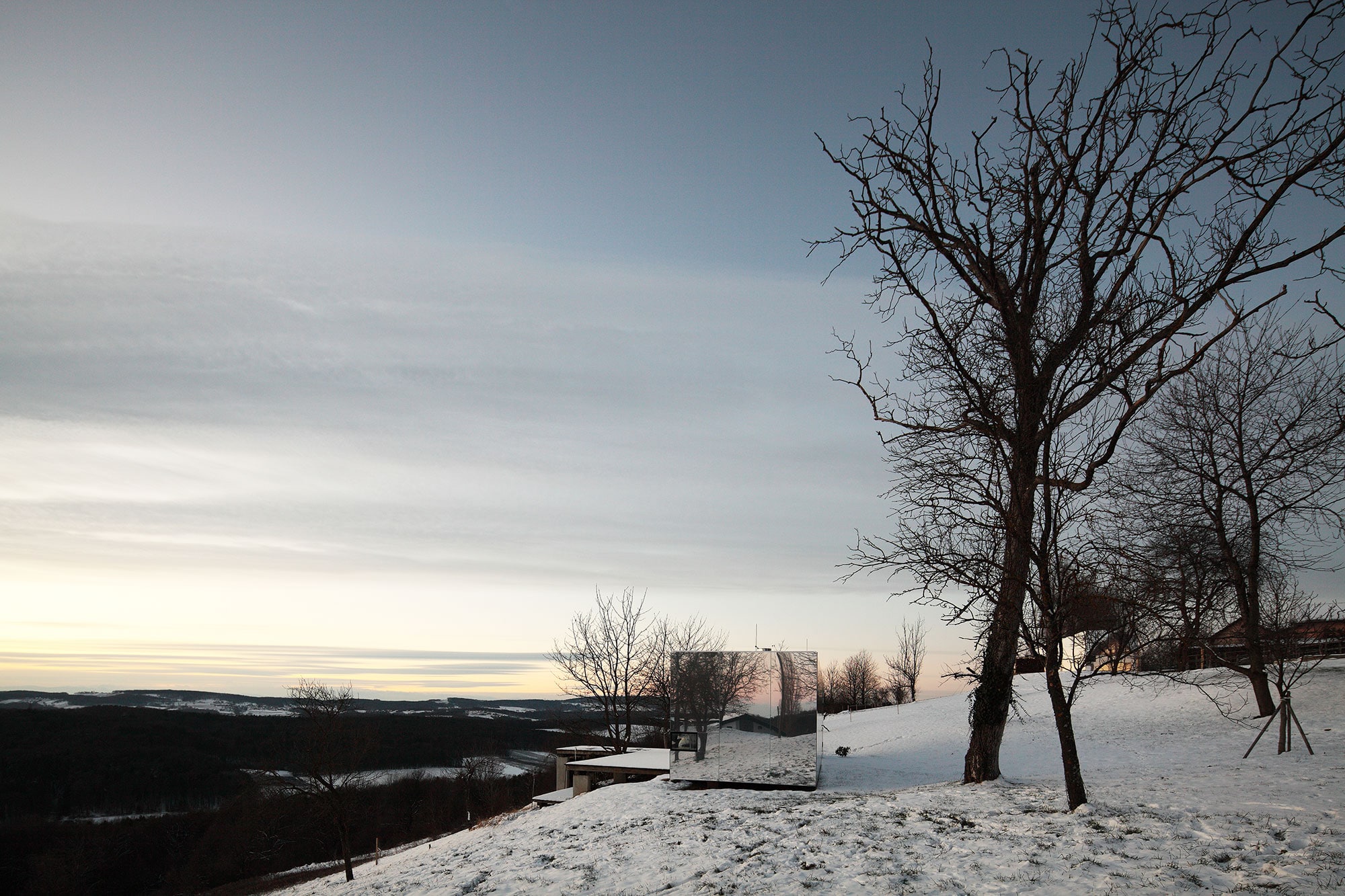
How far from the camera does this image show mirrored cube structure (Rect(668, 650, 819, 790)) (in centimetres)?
1441

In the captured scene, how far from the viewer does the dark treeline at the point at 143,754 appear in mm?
77812

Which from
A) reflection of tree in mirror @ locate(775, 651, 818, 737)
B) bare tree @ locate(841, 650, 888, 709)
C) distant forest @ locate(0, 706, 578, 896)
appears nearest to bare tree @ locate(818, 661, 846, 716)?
bare tree @ locate(841, 650, 888, 709)

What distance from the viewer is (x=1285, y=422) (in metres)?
17.1

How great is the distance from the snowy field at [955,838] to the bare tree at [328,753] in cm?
1428

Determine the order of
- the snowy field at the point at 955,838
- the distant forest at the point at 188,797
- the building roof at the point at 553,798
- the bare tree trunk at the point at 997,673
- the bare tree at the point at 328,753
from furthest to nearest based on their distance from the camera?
the distant forest at the point at 188,797 → the bare tree at the point at 328,753 → the building roof at the point at 553,798 → the bare tree trunk at the point at 997,673 → the snowy field at the point at 955,838

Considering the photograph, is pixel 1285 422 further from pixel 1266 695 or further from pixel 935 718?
pixel 935 718

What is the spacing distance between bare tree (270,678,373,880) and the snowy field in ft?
46.9

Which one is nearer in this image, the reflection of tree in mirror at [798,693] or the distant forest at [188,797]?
the reflection of tree in mirror at [798,693]

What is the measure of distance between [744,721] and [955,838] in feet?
21.6

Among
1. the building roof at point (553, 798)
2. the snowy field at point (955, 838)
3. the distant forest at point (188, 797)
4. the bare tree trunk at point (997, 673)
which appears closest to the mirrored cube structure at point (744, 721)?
the snowy field at point (955, 838)

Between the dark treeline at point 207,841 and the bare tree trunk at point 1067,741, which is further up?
the bare tree trunk at point 1067,741

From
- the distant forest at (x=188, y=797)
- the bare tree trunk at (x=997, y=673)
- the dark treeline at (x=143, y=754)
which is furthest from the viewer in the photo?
the dark treeline at (x=143, y=754)

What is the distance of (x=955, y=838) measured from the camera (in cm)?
816

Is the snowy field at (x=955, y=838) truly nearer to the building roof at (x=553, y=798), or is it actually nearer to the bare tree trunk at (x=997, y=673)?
the bare tree trunk at (x=997, y=673)
